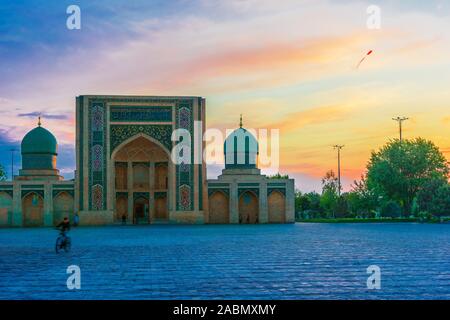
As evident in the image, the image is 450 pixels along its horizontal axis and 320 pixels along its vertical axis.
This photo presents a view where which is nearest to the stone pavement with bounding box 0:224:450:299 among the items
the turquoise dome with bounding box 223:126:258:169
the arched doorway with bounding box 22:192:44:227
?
the arched doorway with bounding box 22:192:44:227

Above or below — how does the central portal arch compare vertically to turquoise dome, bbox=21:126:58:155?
below

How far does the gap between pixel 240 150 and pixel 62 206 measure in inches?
490

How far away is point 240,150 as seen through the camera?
143ft

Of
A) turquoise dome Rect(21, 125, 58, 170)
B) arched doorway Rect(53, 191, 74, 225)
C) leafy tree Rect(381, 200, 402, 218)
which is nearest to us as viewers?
arched doorway Rect(53, 191, 74, 225)

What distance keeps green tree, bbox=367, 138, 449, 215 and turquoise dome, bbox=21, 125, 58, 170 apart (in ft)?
71.2

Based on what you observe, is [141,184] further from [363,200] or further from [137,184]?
[363,200]

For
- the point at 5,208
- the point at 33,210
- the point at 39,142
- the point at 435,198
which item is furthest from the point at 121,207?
the point at 435,198

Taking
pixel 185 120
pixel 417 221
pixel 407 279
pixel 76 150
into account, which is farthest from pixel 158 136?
pixel 407 279

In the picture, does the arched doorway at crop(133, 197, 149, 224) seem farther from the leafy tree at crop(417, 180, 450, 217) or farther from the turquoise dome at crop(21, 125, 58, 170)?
the leafy tree at crop(417, 180, 450, 217)

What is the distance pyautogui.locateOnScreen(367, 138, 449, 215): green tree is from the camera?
4416 centimetres

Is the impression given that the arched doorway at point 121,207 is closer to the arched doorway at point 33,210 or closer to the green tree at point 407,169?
the arched doorway at point 33,210

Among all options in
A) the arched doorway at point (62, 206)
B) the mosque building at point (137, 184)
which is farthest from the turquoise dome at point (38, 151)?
the arched doorway at point (62, 206)

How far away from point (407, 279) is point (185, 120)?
29.3 m
